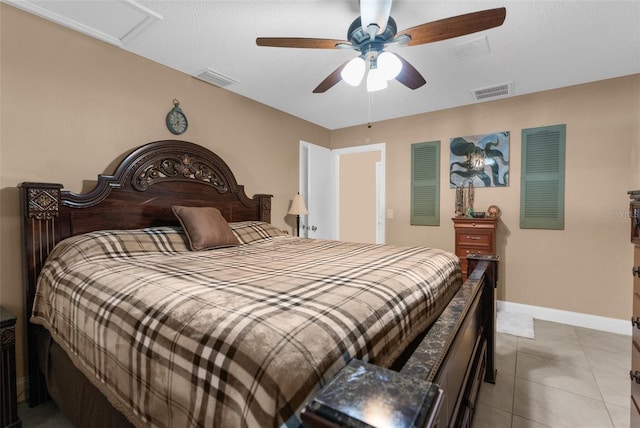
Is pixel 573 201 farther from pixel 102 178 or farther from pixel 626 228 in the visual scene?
pixel 102 178

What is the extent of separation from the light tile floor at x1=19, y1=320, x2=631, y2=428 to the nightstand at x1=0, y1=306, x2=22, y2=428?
0.17m

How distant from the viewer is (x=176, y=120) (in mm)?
2793

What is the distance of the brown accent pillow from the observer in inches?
90.6

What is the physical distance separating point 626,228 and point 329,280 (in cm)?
336

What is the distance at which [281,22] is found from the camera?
2.09m

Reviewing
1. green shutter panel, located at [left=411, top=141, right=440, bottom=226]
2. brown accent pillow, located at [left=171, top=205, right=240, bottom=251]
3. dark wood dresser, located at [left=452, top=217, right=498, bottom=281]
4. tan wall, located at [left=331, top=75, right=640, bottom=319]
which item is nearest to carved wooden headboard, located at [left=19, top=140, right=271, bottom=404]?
brown accent pillow, located at [left=171, top=205, right=240, bottom=251]

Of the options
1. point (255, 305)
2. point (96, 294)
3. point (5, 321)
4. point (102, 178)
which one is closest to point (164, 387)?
point (255, 305)

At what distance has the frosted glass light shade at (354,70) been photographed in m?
1.91

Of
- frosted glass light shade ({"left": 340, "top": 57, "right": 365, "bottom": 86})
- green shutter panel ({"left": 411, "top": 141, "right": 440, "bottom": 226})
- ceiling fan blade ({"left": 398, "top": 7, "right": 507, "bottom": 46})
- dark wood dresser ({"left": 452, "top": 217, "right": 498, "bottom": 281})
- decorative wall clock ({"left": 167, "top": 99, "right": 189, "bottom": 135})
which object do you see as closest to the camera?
ceiling fan blade ({"left": 398, "top": 7, "right": 507, "bottom": 46})

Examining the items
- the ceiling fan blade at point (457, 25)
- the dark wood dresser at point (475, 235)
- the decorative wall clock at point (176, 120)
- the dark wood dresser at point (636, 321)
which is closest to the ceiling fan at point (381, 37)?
the ceiling fan blade at point (457, 25)

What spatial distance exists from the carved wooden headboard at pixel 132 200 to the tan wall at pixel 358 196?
121 inches

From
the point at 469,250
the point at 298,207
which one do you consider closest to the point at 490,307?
the point at 469,250

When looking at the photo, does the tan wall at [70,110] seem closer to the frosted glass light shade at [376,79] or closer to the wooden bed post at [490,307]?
the frosted glass light shade at [376,79]

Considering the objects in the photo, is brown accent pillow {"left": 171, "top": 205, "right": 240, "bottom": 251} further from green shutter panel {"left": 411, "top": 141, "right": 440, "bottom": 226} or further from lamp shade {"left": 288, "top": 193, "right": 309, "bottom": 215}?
green shutter panel {"left": 411, "top": 141, "right": 440, "bottom": 226}
